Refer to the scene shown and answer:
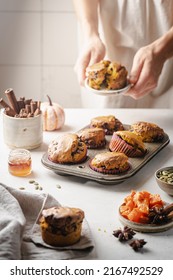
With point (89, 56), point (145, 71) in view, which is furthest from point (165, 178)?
point (89, 56)

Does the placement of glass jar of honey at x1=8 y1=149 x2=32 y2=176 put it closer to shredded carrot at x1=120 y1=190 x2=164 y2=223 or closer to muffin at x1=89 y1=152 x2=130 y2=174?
A: muffin at x1=89 y1=152 x2=130 y2=174

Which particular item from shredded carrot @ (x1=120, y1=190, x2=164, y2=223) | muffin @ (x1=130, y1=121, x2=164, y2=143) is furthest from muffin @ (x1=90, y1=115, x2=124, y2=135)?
shredded carrot @ (x1=120, y1=190, x2=164, y2=223)

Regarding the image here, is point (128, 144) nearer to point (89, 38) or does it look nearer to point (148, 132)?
point (148, 132)

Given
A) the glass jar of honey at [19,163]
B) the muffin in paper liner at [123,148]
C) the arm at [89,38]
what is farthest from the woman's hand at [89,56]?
the glass jar of honey at [19,163]

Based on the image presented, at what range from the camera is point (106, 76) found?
2332 mm

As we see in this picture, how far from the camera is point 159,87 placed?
115 inches

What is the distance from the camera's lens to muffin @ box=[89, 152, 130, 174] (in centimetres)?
187

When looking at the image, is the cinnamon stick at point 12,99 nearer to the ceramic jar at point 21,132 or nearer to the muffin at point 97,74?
the ceramic jar at point 21,132

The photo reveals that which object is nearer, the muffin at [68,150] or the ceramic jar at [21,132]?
the muffin at [68,150]

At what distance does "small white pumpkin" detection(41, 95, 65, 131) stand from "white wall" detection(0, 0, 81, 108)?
1.47 meters

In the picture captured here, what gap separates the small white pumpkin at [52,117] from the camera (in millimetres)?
2299

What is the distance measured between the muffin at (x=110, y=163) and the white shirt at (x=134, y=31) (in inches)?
40.4

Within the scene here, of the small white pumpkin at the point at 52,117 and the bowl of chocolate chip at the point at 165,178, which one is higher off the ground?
the bowl of chocolate chip at the point at 165,178
